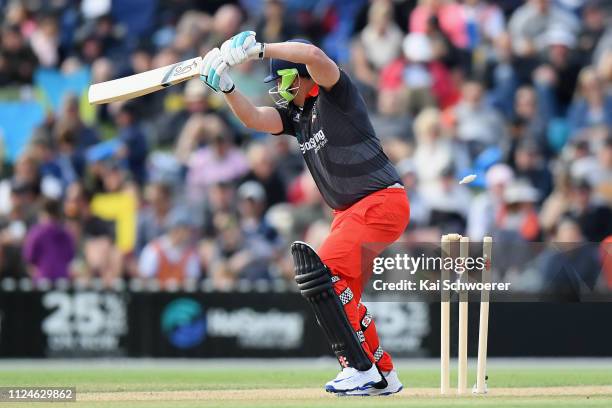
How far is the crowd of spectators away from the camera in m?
13.7

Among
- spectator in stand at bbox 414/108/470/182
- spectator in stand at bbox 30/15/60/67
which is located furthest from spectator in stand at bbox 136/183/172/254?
spectator in stand at bbox 30/15/60/67

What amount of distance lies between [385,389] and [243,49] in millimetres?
2336

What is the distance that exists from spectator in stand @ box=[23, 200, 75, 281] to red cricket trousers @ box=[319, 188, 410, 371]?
19.6 feet

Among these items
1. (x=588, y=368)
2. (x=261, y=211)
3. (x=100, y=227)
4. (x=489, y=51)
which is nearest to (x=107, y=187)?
(x=100, y=227)

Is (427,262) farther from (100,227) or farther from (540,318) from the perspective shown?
(100,227)

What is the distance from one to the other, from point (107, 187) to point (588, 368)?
19.7ft

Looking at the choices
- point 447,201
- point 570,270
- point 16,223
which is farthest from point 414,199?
point 570,270

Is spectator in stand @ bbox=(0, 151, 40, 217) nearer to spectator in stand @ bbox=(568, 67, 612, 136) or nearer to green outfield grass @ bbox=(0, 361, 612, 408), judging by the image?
green outfield grass @ bbox=(0, 361, 612, 408)

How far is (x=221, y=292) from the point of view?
42.4ft

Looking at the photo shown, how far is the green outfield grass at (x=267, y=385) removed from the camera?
7.74 metres

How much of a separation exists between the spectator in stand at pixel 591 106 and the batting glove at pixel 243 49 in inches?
310

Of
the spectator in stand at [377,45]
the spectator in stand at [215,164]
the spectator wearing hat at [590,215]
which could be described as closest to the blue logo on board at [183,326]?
the spectator in stand at [215,164]

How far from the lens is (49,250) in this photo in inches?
535

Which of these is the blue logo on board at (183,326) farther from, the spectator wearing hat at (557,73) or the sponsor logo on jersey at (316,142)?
the spectator wearing hat at (557,73)
